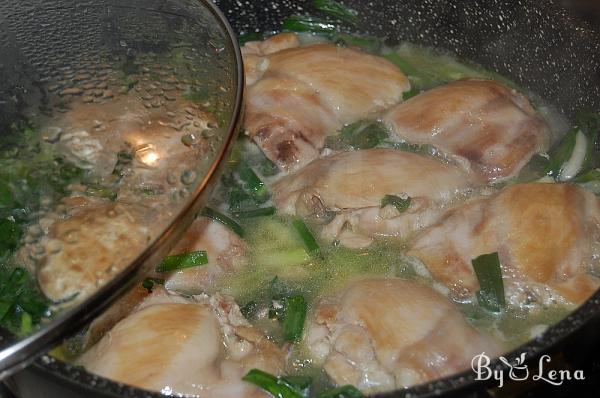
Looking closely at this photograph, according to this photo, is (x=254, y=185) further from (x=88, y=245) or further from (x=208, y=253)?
(x=88, y=245)

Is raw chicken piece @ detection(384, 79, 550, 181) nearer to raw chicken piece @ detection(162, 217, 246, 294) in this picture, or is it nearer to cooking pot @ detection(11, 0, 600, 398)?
cooking pot @ detection(11, 0, 600, 398)

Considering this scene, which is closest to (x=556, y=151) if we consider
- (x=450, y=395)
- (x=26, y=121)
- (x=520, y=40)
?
(x=520, y=40)

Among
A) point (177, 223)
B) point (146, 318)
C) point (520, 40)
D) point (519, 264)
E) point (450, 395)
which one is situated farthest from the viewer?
point (520, 40)

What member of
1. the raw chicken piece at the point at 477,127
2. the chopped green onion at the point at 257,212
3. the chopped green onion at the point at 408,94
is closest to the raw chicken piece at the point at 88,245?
the chopped green onion at the point at 257,212

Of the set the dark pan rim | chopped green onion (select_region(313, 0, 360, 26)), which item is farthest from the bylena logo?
chopped green onion (select_region(313, 0, 360, 26))

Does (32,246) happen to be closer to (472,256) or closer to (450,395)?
(450,395)

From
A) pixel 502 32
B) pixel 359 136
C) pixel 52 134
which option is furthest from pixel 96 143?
pixel 502 32
